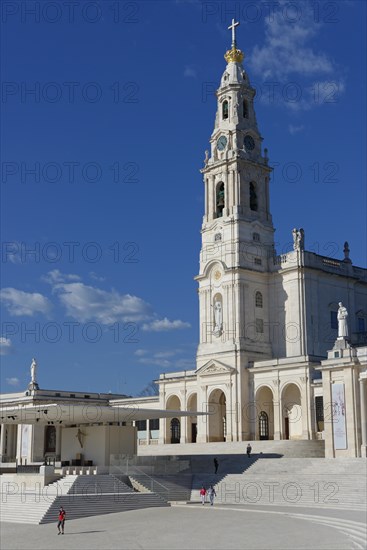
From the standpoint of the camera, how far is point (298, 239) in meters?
69.7

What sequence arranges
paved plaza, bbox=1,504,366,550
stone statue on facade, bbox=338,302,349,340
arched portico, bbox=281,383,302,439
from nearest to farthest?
paved plaza, bbox=1,504,366,550 < stone statue on facade, bbox=338,302,349,340 < arched portico, bbox=281,383,302,439

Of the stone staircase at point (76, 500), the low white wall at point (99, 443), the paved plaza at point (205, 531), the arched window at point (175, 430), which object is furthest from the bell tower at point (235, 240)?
the paved plaza at point (205, 531)

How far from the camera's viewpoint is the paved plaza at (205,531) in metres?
29.9

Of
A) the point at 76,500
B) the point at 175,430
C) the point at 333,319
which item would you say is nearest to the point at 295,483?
the point at 76,500

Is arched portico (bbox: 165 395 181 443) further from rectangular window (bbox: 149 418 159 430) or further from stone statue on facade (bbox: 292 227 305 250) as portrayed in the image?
stone statue on facade (bbox: 292 227 305 250)

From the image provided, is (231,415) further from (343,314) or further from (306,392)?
(343,314)

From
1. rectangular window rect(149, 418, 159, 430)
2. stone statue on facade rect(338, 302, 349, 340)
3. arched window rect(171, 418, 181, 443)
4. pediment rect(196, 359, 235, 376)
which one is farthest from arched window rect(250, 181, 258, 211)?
rectangular window rect(149, 418, 159, 430)

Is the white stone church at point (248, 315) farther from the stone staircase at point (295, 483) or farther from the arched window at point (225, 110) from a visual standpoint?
the stone staircase at point (295, 483)

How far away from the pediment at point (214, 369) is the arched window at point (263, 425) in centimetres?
483

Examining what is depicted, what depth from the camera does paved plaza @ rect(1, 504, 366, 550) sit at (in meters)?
29.9

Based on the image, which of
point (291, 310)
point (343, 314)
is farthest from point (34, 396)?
point (343, 314)

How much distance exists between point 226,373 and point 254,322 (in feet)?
17.7

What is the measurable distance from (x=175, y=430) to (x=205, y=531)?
4247 cm

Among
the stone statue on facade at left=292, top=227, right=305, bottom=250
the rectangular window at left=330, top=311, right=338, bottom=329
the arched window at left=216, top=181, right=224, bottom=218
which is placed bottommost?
the rectangular window at left=330, top=311, right=338, bottom=329
